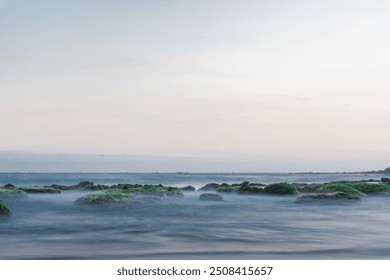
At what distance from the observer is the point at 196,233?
52.9ft

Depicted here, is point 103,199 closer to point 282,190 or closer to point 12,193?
point 12,193

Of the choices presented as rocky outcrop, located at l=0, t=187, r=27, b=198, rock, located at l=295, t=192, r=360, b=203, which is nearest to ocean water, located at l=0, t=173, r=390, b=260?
rock, located at l=295, t=192, r=360, b=203

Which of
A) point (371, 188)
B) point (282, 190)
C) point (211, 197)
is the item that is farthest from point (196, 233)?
point (371, 188)

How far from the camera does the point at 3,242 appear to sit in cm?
1411

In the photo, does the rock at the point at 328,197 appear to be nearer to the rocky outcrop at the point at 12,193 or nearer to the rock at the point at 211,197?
the rock at the point at 211,197

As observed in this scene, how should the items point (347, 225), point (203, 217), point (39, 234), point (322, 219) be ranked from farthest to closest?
point (203, 217)
point (322, 219)
point (347, 225)
point (39, 234)

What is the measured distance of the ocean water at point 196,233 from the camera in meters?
12.7

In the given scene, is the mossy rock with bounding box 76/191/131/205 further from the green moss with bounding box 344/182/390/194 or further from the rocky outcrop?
the green moss with bounding box 344/182/390/194

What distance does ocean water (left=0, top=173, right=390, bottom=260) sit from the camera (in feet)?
41.6

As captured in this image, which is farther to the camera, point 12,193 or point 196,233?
point 12,193

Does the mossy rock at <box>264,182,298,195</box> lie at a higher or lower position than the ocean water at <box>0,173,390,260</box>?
higher
